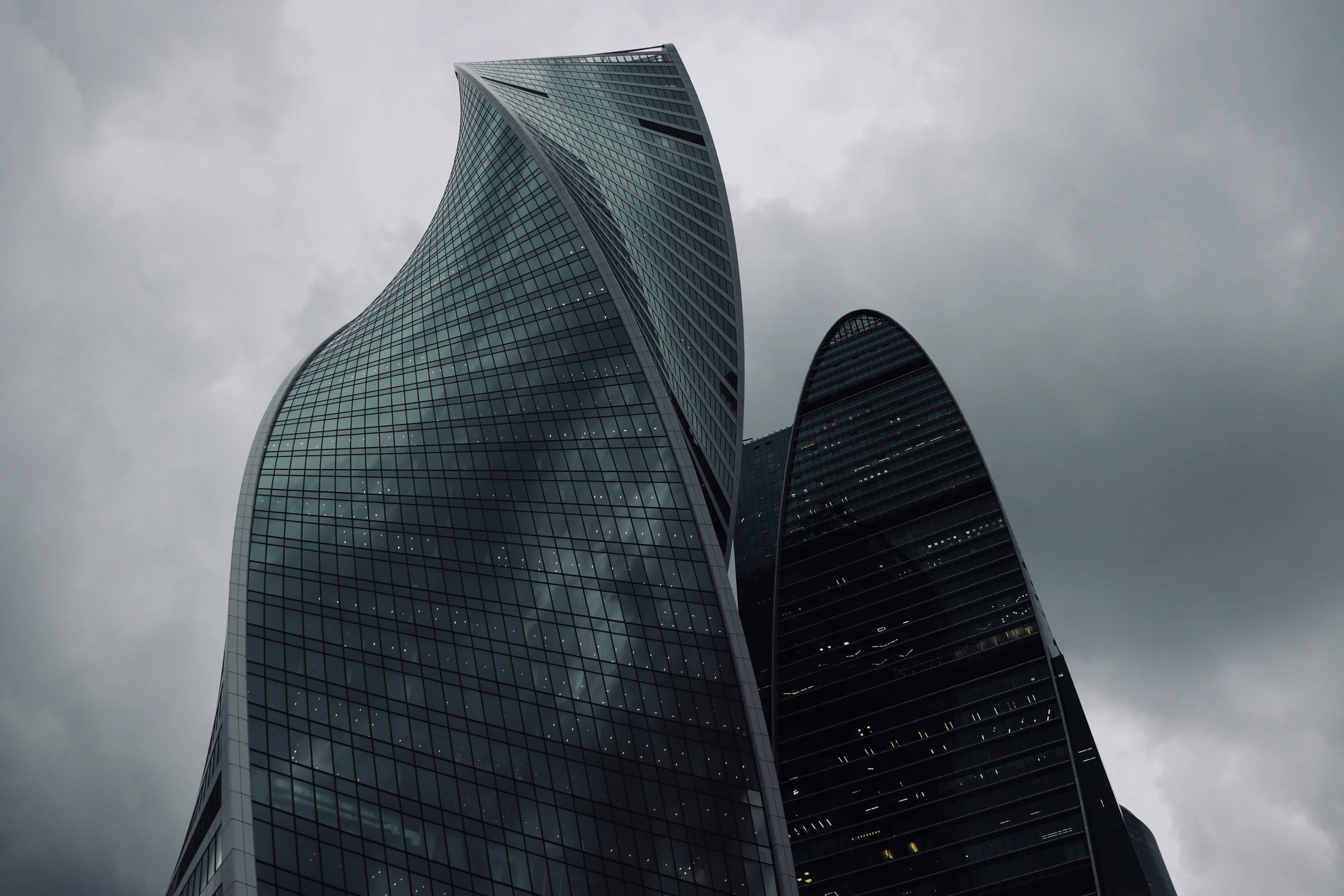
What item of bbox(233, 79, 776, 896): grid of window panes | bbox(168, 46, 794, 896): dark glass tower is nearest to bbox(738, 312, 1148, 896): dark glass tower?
bbox(168, 46, 794, 896): dark glass tower

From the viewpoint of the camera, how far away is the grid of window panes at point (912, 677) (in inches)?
4003

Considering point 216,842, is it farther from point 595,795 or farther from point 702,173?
point 702,173

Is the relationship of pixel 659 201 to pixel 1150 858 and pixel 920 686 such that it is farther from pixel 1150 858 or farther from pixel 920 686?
pixel 1150 858

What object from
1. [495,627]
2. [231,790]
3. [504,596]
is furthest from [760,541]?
[231,790]

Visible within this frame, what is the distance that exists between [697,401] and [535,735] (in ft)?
125

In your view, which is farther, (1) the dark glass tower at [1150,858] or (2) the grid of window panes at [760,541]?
(1) the dark glass tower at [1150,858]

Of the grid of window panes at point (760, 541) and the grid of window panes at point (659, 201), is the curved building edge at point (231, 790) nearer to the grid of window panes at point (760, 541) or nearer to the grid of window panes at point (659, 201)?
the grid of window panes at point (659, 201)

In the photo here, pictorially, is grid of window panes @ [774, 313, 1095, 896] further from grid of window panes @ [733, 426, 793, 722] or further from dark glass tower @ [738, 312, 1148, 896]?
grid of window panes @ [733, 426, 793, 722]

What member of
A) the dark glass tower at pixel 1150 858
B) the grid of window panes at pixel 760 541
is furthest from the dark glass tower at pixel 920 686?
the dark glass tower at pixel 1150 858

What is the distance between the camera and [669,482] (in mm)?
73438

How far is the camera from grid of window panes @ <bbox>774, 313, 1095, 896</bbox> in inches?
4003

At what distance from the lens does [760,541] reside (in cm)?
15900

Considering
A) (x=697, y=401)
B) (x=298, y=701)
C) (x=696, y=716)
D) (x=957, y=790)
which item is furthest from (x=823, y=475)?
(x=298, y=701)

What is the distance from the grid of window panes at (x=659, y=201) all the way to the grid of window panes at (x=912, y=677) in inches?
1752
